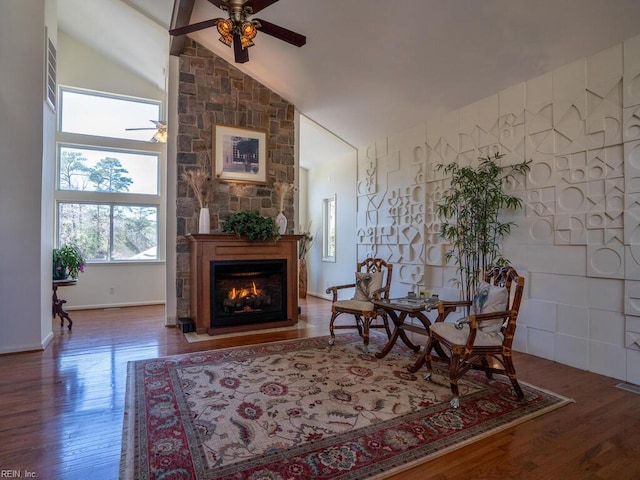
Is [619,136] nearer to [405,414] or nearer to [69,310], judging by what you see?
[405,414]

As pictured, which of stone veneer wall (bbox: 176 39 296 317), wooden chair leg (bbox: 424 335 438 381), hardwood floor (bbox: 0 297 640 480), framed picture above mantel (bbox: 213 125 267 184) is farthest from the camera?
framed picture above mantel (bbox: 213 125 267 184)

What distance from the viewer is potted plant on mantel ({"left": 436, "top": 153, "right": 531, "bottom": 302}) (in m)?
3.96

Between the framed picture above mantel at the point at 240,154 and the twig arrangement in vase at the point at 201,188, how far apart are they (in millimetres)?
253

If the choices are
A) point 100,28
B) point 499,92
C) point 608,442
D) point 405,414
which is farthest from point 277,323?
point 100,28

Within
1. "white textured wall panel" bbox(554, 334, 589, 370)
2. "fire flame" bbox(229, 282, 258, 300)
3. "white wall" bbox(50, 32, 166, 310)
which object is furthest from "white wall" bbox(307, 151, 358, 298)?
"white textured wall panel" bbox(554, 334, 589, 370)

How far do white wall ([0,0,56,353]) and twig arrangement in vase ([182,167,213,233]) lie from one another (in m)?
1.69

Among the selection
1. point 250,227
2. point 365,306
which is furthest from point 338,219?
point 365,306

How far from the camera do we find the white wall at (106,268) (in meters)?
6.38

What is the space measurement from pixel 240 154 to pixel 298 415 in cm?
417

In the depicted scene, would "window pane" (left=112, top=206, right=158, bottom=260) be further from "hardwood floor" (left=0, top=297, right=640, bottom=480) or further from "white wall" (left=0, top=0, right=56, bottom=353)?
"hardwood floor" (left=0, top=297, right=640, bottom=480)

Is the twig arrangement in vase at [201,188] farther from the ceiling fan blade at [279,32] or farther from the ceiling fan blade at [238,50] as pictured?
the ceiling fan blade at [279,32]

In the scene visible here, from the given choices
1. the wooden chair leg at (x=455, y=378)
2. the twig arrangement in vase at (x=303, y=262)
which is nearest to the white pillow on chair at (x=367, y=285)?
the wooden chair leg at (x=455, y=378)

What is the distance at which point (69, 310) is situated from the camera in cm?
616

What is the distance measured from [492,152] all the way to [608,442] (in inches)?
124
